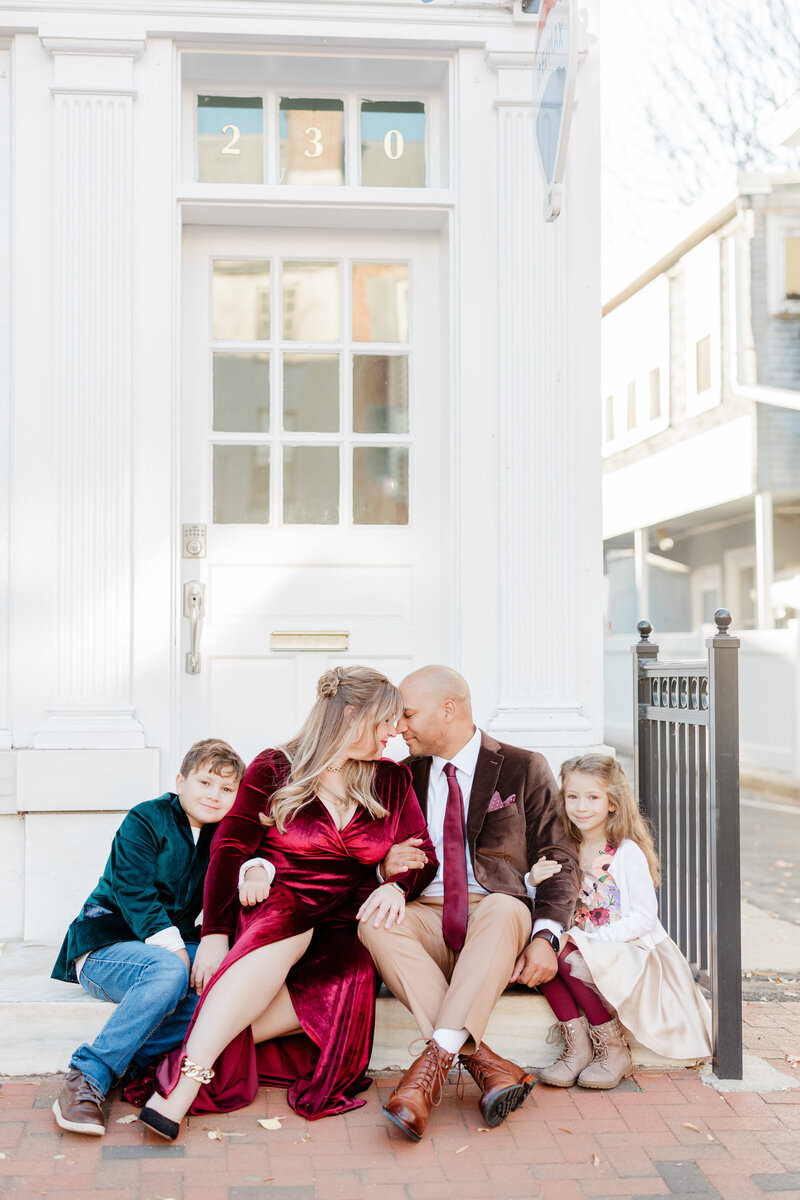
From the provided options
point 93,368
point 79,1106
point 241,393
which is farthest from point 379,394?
point 79,1106

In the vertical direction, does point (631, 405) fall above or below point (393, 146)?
above

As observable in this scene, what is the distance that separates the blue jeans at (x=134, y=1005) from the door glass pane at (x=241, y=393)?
7.45 feet

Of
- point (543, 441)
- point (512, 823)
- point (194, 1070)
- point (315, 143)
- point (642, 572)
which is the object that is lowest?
point (194, 1070)

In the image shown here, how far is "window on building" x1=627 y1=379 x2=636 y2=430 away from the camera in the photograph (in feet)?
66.0

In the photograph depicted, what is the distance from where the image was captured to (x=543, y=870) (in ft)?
12.2

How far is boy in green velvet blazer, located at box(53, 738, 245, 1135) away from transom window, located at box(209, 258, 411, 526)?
60.5 inches

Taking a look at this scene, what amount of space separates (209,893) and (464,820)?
84 centimetres

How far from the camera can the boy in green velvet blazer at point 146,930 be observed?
3.29 metres

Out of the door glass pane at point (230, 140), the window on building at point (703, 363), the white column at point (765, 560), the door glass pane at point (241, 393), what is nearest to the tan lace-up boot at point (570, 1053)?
the door glass pane at point (241, 393)

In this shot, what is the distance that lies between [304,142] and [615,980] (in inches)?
139

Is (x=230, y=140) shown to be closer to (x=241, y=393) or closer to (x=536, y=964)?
(x=241, y=393)

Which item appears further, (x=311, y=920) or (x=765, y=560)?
(x=765, y=560)

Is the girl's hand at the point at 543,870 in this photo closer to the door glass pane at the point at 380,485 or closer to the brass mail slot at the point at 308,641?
the brass mail slot at the point at 308,641

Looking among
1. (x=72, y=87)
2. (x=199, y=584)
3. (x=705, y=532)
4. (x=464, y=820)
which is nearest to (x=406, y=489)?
(x=199, y=584)
